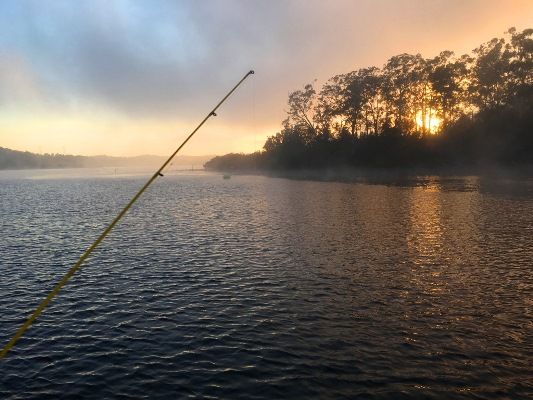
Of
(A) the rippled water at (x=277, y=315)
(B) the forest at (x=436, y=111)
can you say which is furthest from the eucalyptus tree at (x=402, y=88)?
(A) the rippled water at (x=277, y=315)

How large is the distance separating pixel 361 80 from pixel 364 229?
116038 millimetres

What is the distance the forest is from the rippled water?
94.6 meters

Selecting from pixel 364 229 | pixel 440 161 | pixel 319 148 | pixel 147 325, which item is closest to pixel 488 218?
Result: pixel 364 229

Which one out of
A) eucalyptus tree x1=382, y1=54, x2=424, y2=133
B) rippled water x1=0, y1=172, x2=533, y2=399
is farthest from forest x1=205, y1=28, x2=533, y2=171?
rippled water x1=0, y1=172, x2=533, y2=399

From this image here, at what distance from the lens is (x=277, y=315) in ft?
63.5

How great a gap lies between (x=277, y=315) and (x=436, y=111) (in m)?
142

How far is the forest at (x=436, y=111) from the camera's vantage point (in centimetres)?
12038

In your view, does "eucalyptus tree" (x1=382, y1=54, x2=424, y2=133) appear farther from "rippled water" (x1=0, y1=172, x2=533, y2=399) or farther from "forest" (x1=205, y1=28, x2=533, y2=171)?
"rippled water" (x1=0, y1=172, x2=533, y2=399)

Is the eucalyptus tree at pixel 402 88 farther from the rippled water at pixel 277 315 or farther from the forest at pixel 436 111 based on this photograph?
the rippled water at pixel 277 315

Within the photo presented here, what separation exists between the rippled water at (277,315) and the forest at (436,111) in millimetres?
94592

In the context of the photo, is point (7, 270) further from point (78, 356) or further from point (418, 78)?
point (418, 78)

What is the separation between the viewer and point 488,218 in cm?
4603

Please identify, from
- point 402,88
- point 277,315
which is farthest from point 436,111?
point 277,315

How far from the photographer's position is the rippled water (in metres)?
13.6
